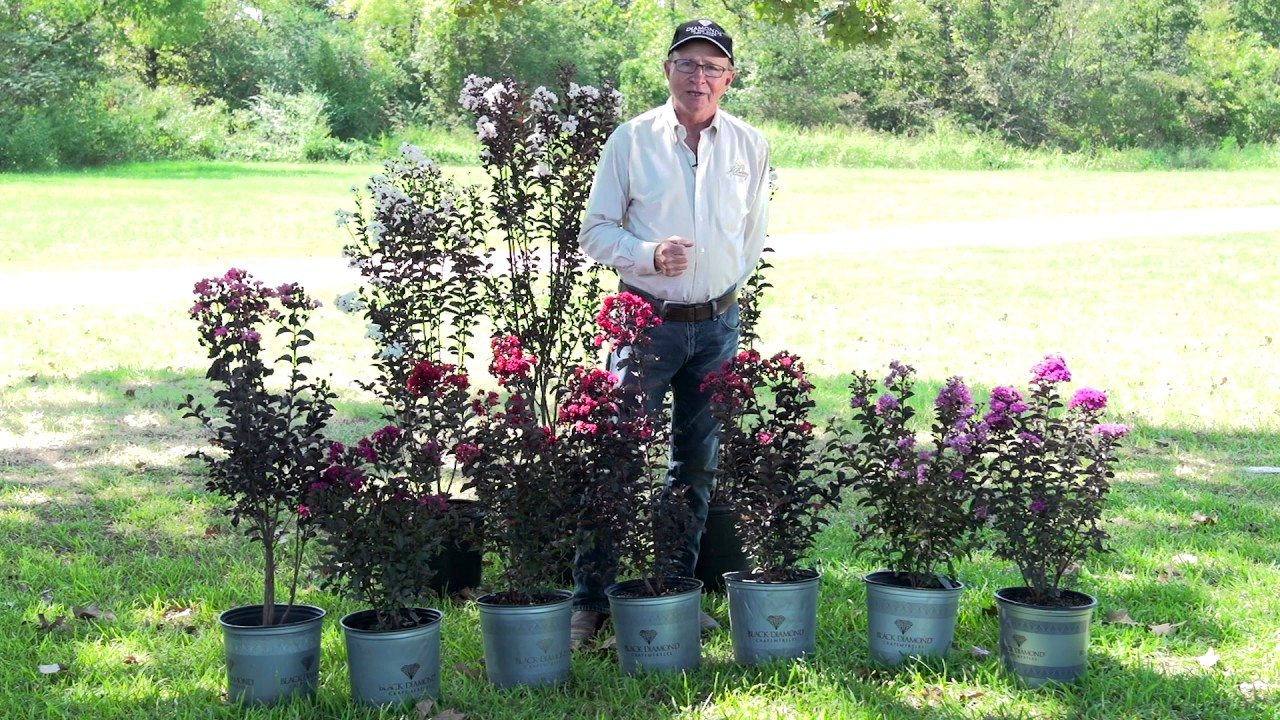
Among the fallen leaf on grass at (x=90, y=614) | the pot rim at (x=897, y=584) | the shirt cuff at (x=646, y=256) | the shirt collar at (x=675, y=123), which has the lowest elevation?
the fallen leaf on grass at (x=90, y=614)

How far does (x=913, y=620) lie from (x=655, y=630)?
798 mm

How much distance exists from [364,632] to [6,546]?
2.64 meters

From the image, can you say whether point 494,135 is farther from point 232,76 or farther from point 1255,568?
point 232,76

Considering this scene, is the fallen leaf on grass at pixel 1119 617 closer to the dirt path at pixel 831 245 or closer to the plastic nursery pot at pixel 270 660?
the plastic nursery pot at pixel 270 660

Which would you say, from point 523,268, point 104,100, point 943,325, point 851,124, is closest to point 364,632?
point 523,268

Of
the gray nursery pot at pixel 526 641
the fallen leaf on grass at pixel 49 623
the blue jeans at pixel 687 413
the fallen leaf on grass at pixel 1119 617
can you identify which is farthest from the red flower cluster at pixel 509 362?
the fallen leaf on grass at pixel 1119 617

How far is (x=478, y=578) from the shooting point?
499 cm

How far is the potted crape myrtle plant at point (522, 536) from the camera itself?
3939mm

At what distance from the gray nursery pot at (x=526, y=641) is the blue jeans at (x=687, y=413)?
0.35 meters

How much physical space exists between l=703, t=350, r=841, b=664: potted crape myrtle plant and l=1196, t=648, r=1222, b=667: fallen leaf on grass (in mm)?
1228

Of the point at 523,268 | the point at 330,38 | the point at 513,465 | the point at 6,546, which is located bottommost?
the point at 6,546

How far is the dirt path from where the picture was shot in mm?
13750

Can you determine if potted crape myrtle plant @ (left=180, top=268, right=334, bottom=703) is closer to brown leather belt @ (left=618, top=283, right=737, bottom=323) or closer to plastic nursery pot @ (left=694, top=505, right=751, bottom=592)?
brown leather belt @ (left=618, top=283, right=737, bottom=323)

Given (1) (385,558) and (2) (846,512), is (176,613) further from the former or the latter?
(2) (846,512)
